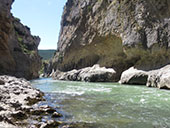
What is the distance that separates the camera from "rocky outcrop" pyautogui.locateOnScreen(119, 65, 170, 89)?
48.8ft

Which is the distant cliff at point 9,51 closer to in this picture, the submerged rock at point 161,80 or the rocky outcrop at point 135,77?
the rocky outcrop at point 135,77

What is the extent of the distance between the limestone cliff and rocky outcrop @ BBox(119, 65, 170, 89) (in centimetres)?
123

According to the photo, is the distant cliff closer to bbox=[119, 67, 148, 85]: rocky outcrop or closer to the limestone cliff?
the limestone cliff

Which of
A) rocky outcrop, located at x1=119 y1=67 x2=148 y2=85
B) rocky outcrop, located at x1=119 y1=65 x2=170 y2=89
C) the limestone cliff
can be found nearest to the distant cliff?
the limestone cliff

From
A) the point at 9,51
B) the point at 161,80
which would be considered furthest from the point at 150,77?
the point at 9,51

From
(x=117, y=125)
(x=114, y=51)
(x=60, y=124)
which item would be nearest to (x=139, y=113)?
(x=117, y=125)

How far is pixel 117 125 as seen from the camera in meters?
5.37

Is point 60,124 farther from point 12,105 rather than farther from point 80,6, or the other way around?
point 80,6

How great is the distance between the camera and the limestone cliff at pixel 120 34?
19759mm

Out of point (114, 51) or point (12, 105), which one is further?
point (114, 51)

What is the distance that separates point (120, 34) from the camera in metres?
25.4

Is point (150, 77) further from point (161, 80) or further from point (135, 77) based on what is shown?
point (135, 77)

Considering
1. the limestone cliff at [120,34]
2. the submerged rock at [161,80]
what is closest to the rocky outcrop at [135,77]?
the limestone cliff at [120,34]

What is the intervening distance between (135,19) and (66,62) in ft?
94.3
